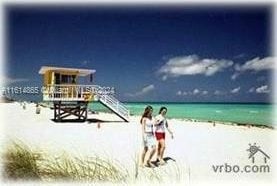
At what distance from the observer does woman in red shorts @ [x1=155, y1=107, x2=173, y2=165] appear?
8703mm

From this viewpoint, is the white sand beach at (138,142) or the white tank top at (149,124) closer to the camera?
the white sand beach at (138,142)

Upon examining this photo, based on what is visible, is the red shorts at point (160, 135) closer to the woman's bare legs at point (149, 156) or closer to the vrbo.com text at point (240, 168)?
the woman's bare legs at point (149, 156)

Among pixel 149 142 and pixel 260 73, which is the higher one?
pixel 260 73

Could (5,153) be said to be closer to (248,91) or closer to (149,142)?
(149,142)

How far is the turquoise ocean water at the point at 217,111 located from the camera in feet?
28.8

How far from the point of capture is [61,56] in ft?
28.8

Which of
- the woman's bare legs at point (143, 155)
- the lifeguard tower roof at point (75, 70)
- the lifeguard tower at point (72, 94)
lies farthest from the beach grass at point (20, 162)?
the woman's bare legs at point (143, 155)

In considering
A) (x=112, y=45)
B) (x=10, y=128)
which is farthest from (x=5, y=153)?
(x=112, y=45)

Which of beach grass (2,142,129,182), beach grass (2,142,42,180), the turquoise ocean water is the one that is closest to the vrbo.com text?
the turquoise ocean water

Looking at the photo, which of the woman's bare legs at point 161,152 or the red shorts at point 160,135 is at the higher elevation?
the red shorts at point 160,135

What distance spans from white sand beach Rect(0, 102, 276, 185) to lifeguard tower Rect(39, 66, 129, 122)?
15 centimetres

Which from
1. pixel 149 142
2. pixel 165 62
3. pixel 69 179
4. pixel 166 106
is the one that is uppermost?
pixel 165 62

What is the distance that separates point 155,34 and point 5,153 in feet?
9.28

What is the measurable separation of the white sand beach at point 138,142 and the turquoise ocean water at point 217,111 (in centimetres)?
15
